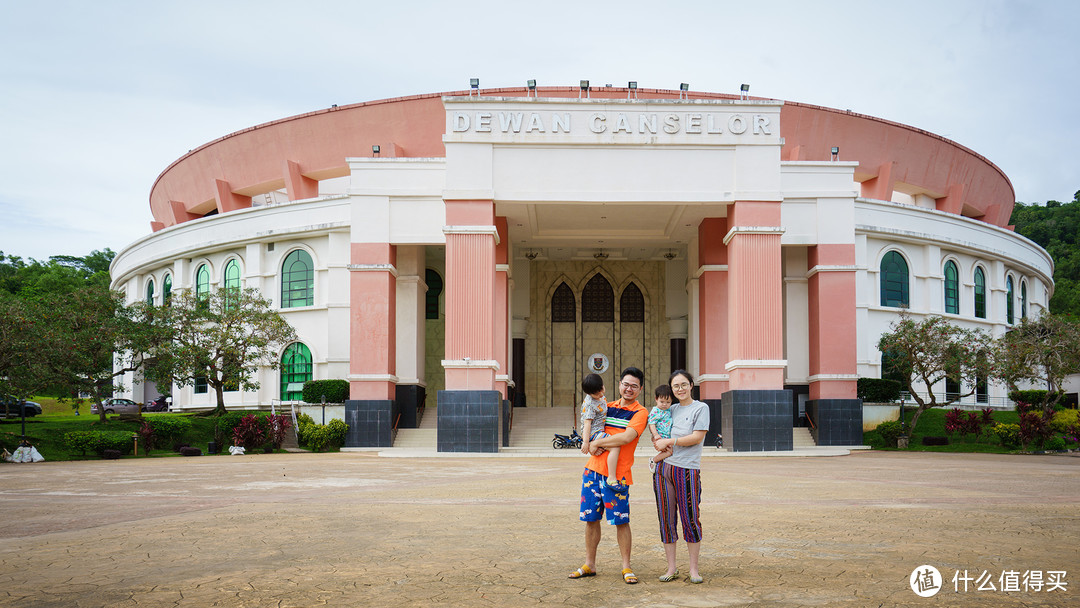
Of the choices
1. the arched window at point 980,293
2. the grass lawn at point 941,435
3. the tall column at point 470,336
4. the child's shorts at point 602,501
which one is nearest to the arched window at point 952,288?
the arched window at point 980,293

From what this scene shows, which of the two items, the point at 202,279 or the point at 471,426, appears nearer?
the point at 471,426

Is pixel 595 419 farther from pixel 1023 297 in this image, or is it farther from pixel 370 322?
pixel 1023 297

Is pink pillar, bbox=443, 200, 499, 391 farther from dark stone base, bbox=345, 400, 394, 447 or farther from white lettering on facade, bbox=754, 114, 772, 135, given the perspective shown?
white lettering on facade, bbox=754, 114, 772, 135

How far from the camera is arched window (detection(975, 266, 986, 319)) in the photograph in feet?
118

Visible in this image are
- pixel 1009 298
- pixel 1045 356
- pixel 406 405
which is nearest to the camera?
pixel 1045 356

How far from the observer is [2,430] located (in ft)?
86.3

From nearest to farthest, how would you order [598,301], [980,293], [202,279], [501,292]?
[501,292] < [980,293] < [202,279] < [598,301]

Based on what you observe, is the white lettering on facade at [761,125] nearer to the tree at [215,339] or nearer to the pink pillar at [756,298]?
the pink pillar at [756,298]

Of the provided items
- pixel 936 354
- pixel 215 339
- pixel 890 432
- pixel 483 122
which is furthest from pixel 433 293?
pixel 936 354

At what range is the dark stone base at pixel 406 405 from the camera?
29281mm

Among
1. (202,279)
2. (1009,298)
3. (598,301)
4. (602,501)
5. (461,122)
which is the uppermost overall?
(461,122)

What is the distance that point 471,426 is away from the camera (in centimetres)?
2444

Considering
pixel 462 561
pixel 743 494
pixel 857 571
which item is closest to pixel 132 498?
pixel 462 561

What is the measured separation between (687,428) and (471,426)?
1842 centimetres
